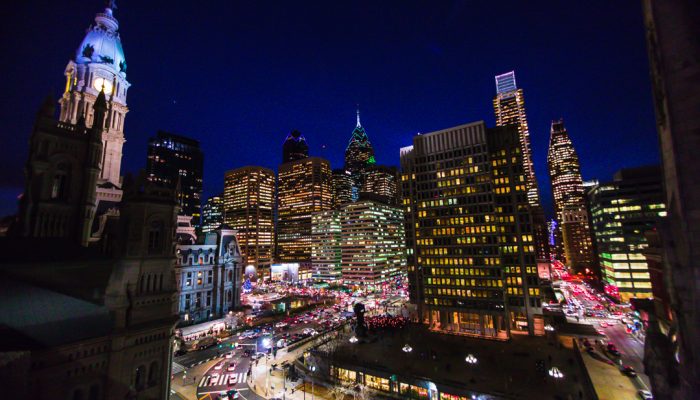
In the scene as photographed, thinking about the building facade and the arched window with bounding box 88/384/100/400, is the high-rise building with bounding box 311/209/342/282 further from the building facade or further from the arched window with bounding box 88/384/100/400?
the arched window with bounding box 88/384/100/400

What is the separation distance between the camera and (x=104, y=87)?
50438 millimetres

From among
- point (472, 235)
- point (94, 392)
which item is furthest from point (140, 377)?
point (472, 235)

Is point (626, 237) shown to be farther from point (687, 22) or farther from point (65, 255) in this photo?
point (65, 255)

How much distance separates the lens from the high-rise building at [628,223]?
92.2 metres

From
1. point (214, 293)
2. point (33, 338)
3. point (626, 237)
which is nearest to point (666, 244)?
point (33, 338)

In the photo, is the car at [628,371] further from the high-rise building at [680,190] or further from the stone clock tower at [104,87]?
the stone clock tower at [104,87]

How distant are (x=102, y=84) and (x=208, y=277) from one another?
Answer: 154 ft

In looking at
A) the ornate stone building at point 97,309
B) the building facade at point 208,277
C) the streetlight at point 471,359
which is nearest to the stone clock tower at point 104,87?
the building facade at point 208,277

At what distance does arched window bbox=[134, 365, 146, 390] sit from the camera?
2257cm

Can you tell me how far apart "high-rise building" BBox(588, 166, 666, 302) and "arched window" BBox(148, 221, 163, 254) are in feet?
417

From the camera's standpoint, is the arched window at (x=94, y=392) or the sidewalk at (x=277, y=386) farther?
the sidewalk at (x=277, y=386)

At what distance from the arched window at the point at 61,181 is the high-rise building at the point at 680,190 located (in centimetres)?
4612

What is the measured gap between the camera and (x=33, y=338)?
58.9 ft

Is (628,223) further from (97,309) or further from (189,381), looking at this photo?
(97,309)
